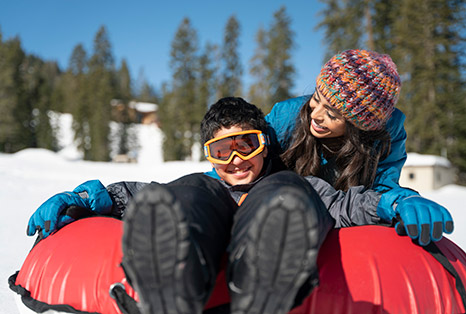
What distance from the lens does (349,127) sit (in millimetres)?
2115

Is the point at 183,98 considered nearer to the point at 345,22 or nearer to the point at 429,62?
the point at 345,22

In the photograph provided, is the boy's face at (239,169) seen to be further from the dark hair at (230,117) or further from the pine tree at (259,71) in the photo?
the pine tree at (259,71)

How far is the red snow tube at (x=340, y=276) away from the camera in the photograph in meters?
1.31

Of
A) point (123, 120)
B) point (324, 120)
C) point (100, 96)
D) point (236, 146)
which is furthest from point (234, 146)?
point (123, 120)

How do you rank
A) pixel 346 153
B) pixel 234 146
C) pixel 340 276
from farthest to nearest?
pixel 346 153 → pixel 234 146 → pixel 340 276

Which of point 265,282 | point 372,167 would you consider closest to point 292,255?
point 265,282

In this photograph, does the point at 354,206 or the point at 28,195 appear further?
the point at 28,195

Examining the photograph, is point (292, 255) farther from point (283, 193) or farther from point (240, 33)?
point (240, 33)

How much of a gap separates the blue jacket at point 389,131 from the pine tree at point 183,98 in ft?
71.9

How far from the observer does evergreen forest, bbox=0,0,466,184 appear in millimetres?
16812

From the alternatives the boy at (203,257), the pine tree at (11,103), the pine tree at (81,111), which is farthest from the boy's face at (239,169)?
the pine tree at (81,111)

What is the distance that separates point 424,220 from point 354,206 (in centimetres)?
40

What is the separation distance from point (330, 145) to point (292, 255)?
154cm

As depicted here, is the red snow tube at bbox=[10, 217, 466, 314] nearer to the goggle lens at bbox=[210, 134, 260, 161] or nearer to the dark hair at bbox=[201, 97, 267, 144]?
the goggle lens at bbox=[210, 134, 260, 161]
